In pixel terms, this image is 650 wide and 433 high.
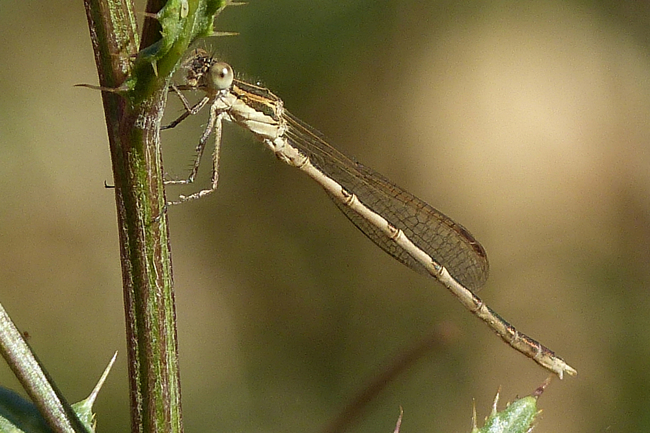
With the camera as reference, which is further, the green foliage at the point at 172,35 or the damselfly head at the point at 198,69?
the damselfly head at the point at 198,69

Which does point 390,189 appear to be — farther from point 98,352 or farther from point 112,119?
point 112,119

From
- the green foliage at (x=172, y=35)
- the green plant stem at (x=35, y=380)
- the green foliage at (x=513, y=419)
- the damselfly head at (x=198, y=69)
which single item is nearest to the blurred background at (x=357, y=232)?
the damselfly head at (x=198, y=69)

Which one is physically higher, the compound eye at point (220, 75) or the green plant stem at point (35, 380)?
the compound eye at point (220, 75)

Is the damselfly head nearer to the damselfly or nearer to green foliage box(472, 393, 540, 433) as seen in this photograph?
the damselfly

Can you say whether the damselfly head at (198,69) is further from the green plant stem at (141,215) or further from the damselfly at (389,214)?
the green plant stem at (141,215)

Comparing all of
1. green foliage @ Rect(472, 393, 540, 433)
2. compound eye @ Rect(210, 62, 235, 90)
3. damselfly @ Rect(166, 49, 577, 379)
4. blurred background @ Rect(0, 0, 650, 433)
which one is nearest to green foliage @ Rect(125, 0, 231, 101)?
compound eye @ Rect(210, 62, 235, 90)

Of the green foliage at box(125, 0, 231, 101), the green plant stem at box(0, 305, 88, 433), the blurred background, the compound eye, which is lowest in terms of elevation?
the blurred background

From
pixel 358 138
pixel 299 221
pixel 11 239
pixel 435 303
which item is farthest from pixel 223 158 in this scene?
pixel 435 303
